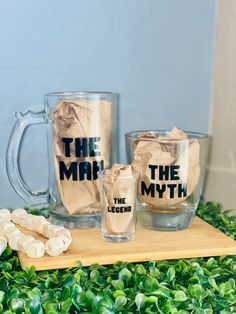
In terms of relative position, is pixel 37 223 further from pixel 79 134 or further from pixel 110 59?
pixel 110 59

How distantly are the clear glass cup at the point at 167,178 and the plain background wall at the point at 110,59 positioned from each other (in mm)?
175

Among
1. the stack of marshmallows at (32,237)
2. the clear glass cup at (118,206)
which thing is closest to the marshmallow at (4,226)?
the stack of marshmallows at (32,237)

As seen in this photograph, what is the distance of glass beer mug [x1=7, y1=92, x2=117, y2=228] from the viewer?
67 centimetres

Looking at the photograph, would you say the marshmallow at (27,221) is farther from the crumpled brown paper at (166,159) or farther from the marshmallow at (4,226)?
the crumpled brown paper at (166,159)

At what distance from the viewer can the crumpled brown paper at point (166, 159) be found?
66 cm


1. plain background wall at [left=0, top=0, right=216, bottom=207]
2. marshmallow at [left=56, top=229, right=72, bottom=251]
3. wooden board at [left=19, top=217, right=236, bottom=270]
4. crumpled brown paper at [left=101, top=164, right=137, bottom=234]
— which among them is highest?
plain background wall at [left=0, top=0, right=216, bottom=207]

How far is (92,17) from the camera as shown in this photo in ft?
2.64

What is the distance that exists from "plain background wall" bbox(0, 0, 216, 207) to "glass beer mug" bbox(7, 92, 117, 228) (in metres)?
0.11

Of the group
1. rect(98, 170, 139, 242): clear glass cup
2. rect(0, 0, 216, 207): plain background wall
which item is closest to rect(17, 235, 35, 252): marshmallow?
rect(98, 170, 139, 242): clear glass cup

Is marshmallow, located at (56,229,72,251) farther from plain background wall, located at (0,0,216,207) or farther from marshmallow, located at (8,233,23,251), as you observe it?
plain background wall, located at (0,0,216,207)

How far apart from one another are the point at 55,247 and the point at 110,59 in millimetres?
371

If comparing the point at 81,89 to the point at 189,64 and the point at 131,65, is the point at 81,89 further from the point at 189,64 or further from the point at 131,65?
the point at 189,64

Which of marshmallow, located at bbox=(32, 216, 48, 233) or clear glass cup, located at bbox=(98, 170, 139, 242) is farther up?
clear glass cup, located at bbox=(98, 170, 139, 242)

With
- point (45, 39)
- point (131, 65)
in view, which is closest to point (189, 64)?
point (131, 65)
